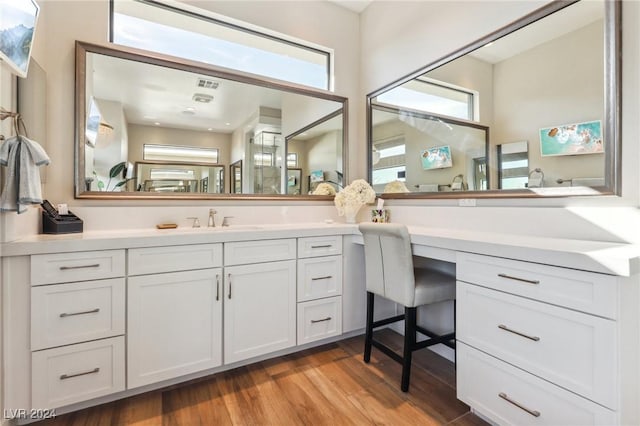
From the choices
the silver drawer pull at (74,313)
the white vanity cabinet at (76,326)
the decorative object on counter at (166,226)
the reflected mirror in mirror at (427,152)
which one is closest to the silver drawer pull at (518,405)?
the reflected mirror in mirror at (427,152)

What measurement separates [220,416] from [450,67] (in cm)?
258

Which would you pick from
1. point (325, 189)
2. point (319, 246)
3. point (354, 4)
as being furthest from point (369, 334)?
point (354, 4)

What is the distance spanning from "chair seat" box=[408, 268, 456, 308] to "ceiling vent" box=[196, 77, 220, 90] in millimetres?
2036

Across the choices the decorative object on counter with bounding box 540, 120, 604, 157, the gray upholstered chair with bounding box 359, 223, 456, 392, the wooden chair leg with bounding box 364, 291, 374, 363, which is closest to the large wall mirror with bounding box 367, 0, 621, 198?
the decorative object on counter with bounding box 540, 120, 604, 157

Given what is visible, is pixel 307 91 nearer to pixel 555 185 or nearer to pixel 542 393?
pixel 555 185

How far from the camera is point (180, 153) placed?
225 cm

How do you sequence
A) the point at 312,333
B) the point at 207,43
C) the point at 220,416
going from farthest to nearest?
the point at 207,43 → the point at 312,333 → the point at 220,416

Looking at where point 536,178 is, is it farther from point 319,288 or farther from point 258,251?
point 258,251

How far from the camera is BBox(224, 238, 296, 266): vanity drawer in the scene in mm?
1906

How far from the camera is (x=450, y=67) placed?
7.05 ft

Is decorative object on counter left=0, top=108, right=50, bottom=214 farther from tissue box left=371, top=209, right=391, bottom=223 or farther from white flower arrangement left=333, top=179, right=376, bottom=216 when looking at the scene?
tissue box left=371, top=209, right=391, bottom=223

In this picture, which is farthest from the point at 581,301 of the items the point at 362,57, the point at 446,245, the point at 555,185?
the point at 362,57

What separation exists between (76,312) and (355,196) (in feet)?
6.55

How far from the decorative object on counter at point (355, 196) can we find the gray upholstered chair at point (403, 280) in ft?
2.12
